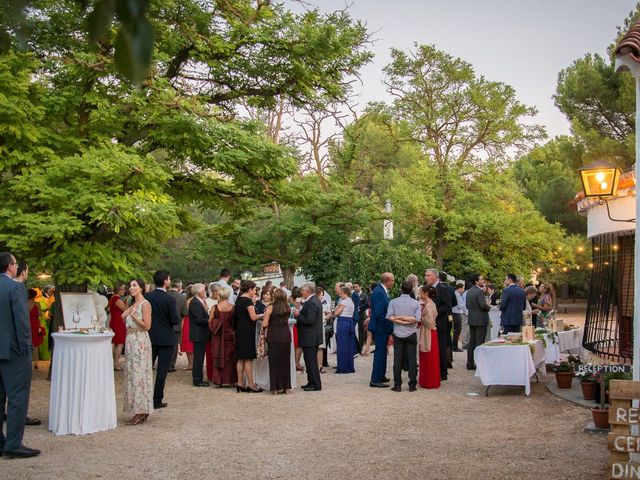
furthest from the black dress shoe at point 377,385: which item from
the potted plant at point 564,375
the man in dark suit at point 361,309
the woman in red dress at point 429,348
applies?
the man in dark suit at point 361,309

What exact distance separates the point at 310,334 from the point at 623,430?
7.54 metres

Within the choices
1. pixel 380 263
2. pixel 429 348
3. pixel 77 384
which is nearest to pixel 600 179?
pixel 429 348

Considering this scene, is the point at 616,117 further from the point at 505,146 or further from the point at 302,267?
the point at 302,267

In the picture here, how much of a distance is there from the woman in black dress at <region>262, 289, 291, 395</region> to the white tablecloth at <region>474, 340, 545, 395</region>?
322cm

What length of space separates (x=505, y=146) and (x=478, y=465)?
104ft

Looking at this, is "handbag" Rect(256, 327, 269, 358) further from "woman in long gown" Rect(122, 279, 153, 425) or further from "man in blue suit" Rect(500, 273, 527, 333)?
"man in blue suit" Rect(500, 273, 527, 333)

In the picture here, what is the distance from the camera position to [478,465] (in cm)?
731

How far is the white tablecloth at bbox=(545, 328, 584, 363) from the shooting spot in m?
14.5

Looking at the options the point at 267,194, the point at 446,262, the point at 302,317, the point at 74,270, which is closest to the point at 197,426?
the point at 302,317

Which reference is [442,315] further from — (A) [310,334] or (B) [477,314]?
(A) [310,334]

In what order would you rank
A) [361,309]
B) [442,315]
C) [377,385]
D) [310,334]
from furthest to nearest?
[361,309] → [442,315] → [377,385] → [310,334]

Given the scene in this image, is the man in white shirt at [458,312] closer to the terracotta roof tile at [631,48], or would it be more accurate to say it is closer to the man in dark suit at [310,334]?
the man in dark suit at [310,334]

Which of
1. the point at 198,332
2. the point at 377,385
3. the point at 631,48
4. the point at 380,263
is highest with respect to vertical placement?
the point at 631,48

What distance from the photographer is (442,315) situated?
14.6 metres
